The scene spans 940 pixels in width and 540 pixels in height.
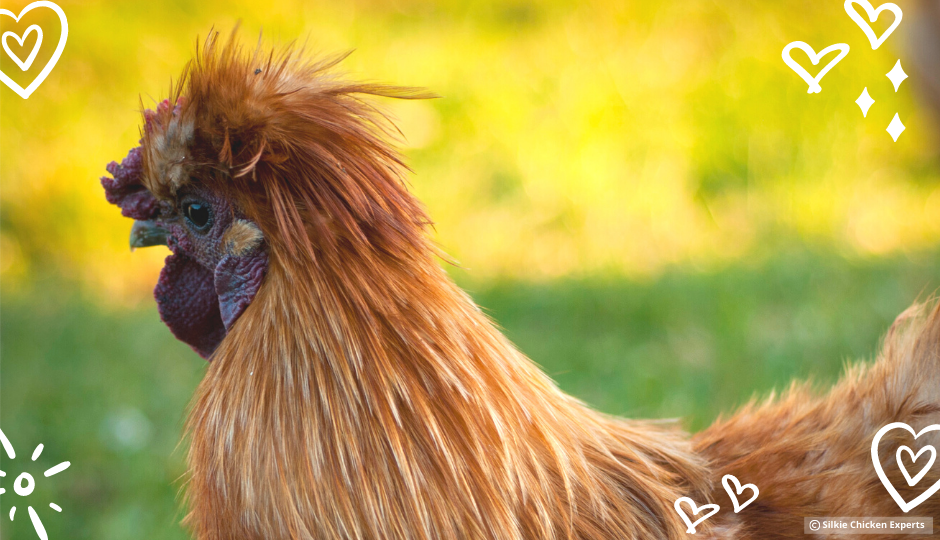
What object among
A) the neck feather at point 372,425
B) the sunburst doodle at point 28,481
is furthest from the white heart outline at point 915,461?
the sunburst doodle at point 28,481

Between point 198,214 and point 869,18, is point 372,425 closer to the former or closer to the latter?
point 198,214

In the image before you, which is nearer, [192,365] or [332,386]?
[332,386]

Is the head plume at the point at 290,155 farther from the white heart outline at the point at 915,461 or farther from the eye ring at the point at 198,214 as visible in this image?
the white heart outline at the point at 915,461

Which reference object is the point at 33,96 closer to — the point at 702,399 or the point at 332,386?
the point at 702,399

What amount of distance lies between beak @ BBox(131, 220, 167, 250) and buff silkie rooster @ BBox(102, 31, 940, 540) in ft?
0.19

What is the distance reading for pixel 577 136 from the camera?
6.49 metres

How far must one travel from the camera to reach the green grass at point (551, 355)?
12.4 ft

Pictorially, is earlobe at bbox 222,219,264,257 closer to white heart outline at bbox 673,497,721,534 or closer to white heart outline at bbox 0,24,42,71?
white heart outline at bbox 673,497,721,534

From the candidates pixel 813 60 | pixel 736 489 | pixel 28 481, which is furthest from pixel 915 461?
pixel 813 60

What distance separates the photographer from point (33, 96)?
664 cm

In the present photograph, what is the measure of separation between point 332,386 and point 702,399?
113 inches

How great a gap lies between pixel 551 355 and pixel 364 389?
3.02m

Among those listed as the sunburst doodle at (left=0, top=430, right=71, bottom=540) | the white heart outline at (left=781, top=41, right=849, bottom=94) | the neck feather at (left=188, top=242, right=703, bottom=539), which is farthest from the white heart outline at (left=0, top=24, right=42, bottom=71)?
the white heart outline at (left=781, top=41, right=849, bottom=94)

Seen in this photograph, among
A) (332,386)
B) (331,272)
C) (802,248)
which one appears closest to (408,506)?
(332,386)
